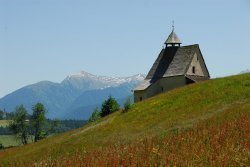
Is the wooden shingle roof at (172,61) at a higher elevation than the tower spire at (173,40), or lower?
lower

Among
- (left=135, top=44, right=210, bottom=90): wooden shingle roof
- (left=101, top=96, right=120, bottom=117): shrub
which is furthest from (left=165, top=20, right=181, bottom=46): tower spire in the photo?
(left=101, top=96, right=120, bottom=117): shrub

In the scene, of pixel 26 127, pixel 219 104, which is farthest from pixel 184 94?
pixel 26 127

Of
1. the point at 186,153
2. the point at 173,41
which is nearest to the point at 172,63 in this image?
the point at 173,41

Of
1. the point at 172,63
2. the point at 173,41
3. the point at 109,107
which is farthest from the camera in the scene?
the point at 109,107

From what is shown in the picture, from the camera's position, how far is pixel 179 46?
3073 inches

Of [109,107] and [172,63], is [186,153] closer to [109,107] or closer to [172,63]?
[172,63]

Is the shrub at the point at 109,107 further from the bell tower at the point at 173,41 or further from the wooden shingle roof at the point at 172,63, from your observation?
the bell tower at the point at 173,41

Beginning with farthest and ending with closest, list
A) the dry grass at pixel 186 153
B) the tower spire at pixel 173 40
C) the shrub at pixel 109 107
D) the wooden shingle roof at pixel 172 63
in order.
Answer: the shrub at pixel 109 107
the tower spire at pixel 173 40
the wooden shingle roof at pixel 172 63
the dry grass at pixel 186 153

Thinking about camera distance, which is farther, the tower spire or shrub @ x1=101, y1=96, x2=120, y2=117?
shrub @ x1=101, y1=96, x2=120, y2=117

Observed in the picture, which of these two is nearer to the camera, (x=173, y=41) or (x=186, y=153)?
(x=186, y=153)

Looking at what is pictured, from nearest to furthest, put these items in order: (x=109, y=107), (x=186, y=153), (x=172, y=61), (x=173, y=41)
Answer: (x=186, y=153) < (x=172, y=61) < (x=173, y=41) < (x=109, y=107)

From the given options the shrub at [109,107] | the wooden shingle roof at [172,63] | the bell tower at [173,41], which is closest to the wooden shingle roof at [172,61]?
the wooden shingle roof at [172,63]

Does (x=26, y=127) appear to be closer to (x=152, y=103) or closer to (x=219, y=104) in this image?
(x=152, y=103)

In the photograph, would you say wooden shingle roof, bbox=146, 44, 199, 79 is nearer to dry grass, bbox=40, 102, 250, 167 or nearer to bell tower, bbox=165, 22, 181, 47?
bell tower, bbox=165, 22, 181, 47
